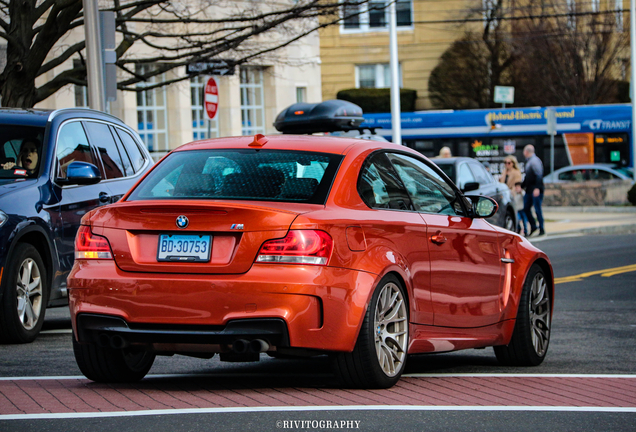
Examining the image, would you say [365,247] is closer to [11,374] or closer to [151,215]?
[151,215]

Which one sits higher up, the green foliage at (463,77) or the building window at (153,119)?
the green foliage at (463,77)

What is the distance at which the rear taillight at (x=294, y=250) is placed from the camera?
561cm

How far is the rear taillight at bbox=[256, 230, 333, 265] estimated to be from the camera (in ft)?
18.4

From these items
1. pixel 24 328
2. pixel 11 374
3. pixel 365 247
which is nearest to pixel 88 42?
pixel 24 328

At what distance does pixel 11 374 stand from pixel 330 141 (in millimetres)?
2477

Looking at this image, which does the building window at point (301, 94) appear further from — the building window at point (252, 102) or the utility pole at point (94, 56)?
the utility pole at point (94, 56)

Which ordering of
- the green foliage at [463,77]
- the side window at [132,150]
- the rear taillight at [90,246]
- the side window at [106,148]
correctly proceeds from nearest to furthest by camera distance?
1. the rear taillight at [90,246]
2. the side window at [106,148]
3. the side window at [132,150]
4. the green foliage at [463,77]

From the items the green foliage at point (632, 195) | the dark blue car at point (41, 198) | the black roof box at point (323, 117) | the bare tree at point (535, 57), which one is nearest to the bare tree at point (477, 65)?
the bare tree at point (535, 57)

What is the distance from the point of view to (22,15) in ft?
51.3

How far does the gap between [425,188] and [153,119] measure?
2241cm

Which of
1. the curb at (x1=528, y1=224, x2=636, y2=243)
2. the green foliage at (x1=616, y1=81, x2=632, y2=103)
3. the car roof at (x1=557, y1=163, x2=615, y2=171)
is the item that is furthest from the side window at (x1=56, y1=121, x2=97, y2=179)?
the green foliage at (x1=616, y1=81, x2=632, y2=103)

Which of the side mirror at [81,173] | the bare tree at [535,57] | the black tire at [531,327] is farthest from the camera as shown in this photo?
the bare tree at [535,57]

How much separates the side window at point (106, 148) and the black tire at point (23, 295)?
4.94ft

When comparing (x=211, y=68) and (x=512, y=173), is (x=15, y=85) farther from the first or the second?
(x=512, y=173)
